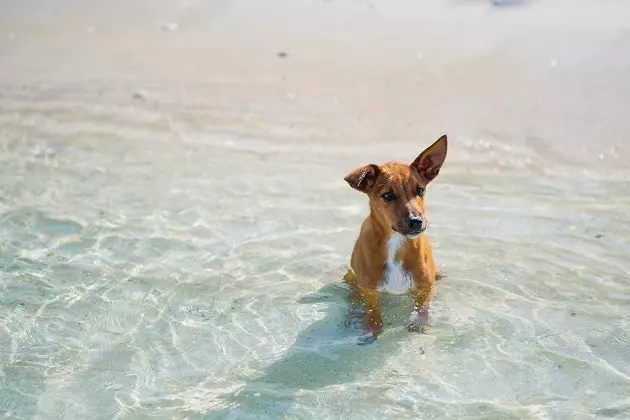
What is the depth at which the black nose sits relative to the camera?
505 cm

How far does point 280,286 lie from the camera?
6.41 meters

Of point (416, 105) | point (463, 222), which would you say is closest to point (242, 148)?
point (416, 105)

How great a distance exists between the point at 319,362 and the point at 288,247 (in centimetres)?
175

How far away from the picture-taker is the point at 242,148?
367 inches

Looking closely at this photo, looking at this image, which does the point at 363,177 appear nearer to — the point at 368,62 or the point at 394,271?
the point at 394,271

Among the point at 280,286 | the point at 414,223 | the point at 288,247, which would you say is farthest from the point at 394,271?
the point at 288,247

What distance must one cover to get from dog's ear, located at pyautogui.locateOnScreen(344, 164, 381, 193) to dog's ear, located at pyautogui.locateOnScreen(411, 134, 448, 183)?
27 centimetres

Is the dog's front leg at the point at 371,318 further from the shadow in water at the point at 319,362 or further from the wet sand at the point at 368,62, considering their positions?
the wet sand at the point at 368,62

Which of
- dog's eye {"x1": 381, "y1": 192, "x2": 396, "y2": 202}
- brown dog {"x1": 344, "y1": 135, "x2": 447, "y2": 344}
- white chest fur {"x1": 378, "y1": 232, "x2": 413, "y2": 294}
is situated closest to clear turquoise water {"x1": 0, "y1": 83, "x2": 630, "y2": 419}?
brown dog {"x1": 344, "y1": 135, "x2": 447, "y2": 344}

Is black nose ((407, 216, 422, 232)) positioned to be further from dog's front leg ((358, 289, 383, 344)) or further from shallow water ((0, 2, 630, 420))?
shallow water ((0, 2, 630, 420))

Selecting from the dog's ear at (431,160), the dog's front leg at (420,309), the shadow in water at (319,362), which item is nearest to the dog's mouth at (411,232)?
the dog's ear at (431,160)

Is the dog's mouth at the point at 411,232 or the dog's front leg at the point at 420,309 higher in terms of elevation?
the dog's mouth at the point at 411,232

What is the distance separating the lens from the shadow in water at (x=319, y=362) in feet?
16.4

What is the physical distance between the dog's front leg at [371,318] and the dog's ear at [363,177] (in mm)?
721
